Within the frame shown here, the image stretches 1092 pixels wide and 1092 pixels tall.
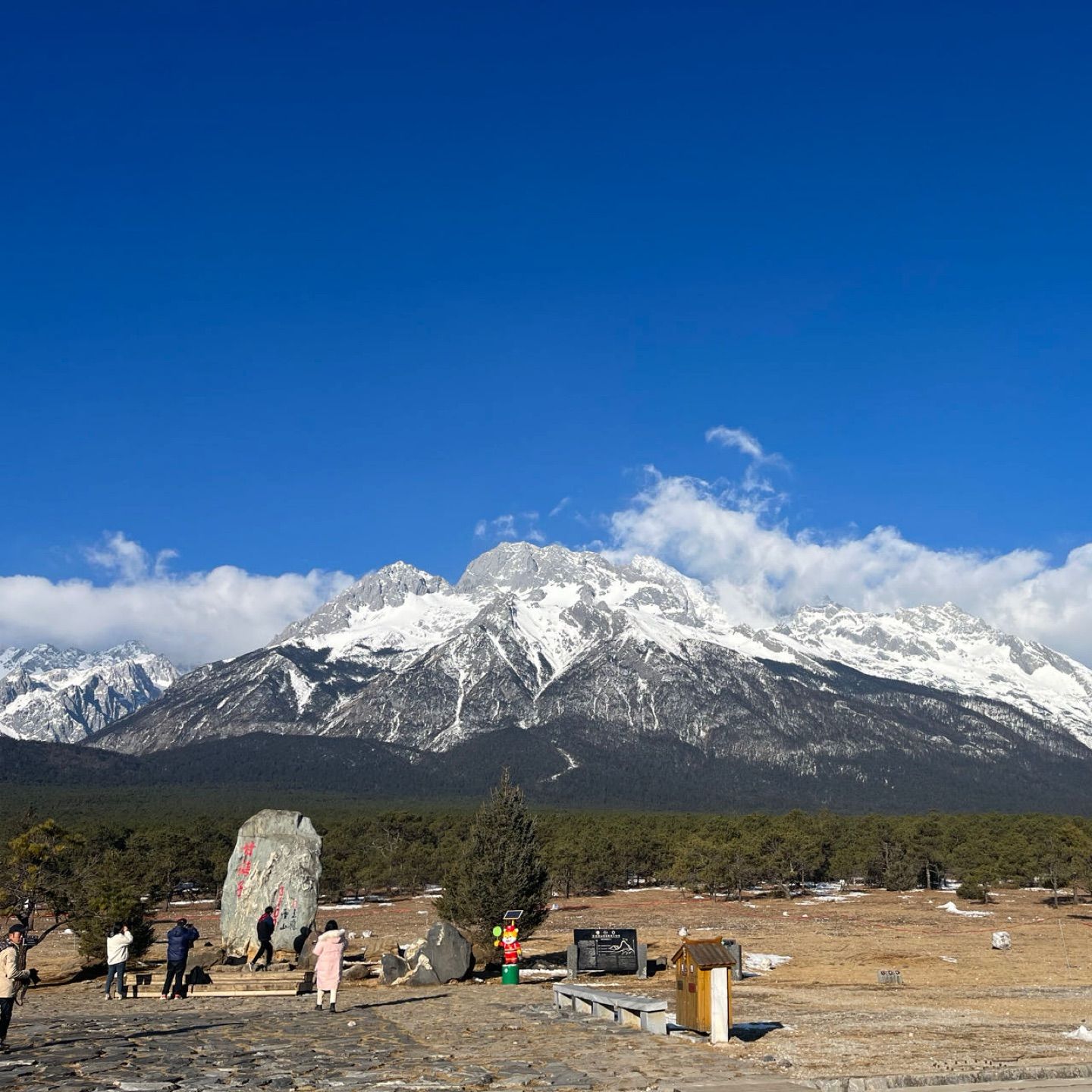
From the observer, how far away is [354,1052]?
49.7 ft

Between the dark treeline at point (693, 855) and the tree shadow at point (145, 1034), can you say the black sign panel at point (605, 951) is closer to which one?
the tree shadow at point (145, 1034)

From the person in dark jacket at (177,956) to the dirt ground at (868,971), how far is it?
4.69m

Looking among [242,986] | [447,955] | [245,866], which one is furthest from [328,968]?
[245,866]

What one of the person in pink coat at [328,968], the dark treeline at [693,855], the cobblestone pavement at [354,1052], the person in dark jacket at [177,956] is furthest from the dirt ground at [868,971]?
the person in pink coat at [328,968]

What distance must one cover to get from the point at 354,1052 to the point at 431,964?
13.4 meters

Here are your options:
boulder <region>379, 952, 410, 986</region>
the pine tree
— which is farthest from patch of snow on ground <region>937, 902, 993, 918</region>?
boulder <region>379, 952, 410, 986</region>

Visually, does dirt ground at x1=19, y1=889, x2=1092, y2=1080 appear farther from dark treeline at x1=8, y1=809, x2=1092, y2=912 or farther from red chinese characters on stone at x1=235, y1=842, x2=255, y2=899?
dark treeline at x1=8, y1=809, x2=1092, y2=912

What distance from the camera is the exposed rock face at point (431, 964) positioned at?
91.2ft

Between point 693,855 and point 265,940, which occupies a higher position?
point 693,855

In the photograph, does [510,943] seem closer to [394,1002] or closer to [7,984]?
[394,1002]

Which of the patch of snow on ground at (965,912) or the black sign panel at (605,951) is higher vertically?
the black sign panel at (605,951)

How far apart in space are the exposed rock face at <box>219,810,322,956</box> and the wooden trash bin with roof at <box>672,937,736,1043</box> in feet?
62.1

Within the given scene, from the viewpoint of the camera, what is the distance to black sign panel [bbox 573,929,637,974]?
28070 millimetres

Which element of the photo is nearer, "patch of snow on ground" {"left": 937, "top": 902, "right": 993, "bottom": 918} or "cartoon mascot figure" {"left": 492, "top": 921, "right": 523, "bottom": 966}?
"cartoon mascot figure" {"left": 492, "top": 921, "right": 523, "bottom": 966}
